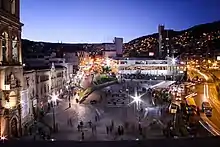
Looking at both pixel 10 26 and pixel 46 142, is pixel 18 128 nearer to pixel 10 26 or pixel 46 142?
pixel 10 26

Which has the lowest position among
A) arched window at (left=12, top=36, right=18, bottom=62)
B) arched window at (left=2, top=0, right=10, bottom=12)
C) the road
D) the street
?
the street

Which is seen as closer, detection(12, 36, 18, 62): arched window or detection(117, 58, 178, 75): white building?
detection(12, 36, 18, 62): arched window

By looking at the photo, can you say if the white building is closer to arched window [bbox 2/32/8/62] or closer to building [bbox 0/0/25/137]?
building [bbox 0/0/25/137]

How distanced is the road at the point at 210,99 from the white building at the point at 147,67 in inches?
2807

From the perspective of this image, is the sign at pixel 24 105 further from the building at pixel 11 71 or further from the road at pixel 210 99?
the road at pixel 210 99

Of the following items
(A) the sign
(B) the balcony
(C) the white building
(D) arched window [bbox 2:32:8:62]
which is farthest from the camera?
(C) the white building

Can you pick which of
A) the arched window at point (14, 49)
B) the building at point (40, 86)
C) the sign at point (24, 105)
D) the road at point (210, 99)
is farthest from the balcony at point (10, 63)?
the road at point (210, 99)

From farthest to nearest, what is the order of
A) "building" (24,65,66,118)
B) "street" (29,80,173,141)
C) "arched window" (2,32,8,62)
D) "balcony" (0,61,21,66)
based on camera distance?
"building" (24,65,66,118)
"street" (29,80,173,141)
"arched window" (2,32,8,62)
"balcony" (0,61,21,66)

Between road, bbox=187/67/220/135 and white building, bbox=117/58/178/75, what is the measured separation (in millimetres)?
71290

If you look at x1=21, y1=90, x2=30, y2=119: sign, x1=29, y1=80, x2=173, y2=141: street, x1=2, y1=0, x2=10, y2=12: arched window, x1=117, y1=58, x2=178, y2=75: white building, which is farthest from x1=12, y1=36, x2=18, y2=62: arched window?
x1=117, y1=58, x2=178, y2=75: white building

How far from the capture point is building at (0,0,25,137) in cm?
2491

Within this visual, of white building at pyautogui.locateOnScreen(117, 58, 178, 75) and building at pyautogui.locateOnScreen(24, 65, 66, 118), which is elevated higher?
white building at pyautogui.locateOnScreen(117, 58, 178, 75)

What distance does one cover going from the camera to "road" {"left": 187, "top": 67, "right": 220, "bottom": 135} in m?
30.2

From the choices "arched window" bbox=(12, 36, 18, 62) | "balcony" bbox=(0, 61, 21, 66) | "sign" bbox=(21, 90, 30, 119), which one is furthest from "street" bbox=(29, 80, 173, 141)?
"arched window" bbox=(12, 36, 18, 62)
